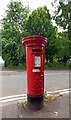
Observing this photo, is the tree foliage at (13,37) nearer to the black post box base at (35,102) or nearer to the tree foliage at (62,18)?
the tree foliage at (62,18)

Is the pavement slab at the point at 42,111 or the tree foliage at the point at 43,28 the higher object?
the tree foliage at the point at 43,28

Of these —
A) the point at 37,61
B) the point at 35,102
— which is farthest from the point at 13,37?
the point at 35,102

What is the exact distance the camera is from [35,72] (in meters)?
5.60

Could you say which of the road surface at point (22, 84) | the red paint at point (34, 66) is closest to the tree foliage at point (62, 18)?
the road surface at point (22, 84)

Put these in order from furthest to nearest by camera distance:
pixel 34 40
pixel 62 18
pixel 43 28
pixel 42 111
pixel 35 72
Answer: pixel 43 28 → pixel 62 18 → pixel 35 72 → pixel 34 40 → pixel 42 111

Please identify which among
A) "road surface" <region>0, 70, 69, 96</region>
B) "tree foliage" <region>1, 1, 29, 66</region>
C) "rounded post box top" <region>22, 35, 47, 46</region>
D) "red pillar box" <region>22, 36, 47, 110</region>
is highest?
"tree foliage" <region>1, 1, 29, 66</region>

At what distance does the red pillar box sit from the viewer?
18.2ft

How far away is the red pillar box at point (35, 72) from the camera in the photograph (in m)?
5.54

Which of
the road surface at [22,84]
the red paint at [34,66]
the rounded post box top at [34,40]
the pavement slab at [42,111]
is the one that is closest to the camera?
the pavement slab at [42,111]

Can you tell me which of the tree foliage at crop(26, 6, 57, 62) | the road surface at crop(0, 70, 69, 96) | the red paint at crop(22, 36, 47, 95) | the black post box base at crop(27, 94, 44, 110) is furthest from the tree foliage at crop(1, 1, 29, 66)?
the black post box base at crop(27, 94, 44, 110)

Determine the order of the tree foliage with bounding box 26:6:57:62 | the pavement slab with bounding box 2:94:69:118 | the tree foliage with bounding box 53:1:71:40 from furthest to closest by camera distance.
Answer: the tree foliage with bounding box 26:6:57:62 → the tree foliage with bounding box 53:1:71:40 → the pavement slab with bounding box 2:94:69:118

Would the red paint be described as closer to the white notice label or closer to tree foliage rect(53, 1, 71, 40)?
the white notice label

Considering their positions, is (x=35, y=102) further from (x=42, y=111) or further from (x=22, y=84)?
(x=22, y=84)

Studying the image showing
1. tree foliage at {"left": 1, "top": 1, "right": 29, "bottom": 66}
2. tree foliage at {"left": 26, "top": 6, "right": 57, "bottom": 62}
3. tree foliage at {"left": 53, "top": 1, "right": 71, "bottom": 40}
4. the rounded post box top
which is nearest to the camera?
the rounded post box top
